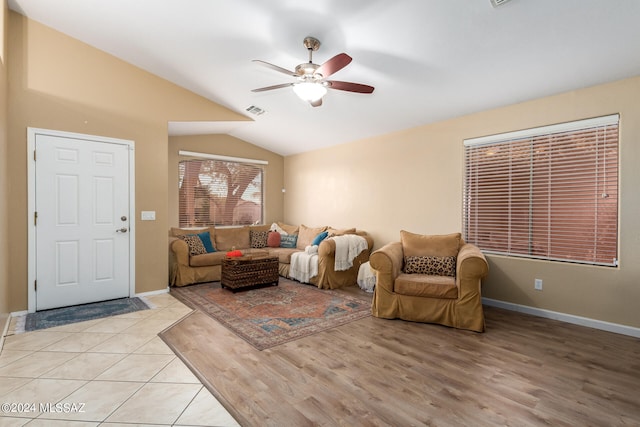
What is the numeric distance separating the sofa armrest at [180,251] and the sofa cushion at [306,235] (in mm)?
1941

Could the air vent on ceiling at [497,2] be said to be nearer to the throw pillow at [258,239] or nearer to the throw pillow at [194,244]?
the throw pillow at [194,244]

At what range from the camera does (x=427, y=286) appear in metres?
3.23

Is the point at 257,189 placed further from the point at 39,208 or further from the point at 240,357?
the point at 240,357

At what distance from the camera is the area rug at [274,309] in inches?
119

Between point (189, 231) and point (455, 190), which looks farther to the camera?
point (189, 231)

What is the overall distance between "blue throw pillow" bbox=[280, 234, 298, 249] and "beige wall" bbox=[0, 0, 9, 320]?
3675 mm

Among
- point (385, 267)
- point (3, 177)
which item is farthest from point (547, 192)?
point (3, 177)

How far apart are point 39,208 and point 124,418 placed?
2911mm

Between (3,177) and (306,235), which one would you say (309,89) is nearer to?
(3,177)

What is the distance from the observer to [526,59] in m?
2.85

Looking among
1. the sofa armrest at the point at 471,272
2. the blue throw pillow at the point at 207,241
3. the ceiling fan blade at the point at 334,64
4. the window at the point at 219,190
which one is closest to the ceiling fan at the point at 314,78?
the ceiling fan blade at the point at 334,64

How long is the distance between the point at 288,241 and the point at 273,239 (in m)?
0.29

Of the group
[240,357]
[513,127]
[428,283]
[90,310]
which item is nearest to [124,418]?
[240,357]

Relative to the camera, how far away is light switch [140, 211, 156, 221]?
166 inches
